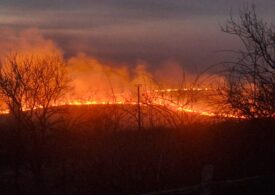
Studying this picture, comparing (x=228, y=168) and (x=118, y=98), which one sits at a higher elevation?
(x=118, y=98)

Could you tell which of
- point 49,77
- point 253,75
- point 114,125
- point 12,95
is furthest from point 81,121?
point 253,75

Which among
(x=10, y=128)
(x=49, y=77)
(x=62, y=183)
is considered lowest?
(x=62, y=183)

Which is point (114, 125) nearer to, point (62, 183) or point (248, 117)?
point (62, 183)

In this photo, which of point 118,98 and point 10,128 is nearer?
point 10,128

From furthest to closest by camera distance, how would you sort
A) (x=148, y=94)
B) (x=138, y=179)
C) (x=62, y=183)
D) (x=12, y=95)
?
(x=12, y=95)
(x=148, y=94)
(x=62, y=183)
(x=138, y=179)

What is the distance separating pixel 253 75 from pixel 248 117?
1169 millimetres

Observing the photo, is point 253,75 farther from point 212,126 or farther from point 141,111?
point 141,111

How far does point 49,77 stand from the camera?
115 ft

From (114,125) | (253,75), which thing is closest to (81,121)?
(114,125)

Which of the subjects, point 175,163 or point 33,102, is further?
point 33,102

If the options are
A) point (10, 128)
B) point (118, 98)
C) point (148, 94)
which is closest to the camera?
point (148, 94)

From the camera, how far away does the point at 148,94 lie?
2148cm

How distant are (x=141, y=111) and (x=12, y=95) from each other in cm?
982

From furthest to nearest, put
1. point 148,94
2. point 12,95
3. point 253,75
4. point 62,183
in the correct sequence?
point 12,95 < point 148,94 < point 62,183 < point 253,75
